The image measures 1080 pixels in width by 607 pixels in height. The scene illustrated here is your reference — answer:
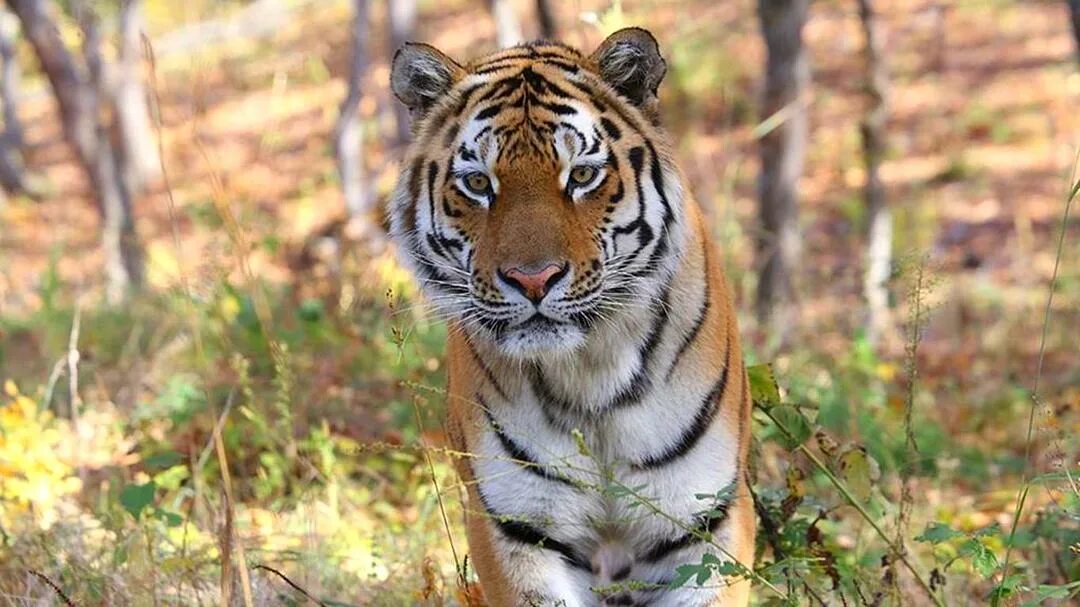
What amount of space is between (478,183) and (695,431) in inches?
28.3

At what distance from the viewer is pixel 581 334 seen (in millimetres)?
2961

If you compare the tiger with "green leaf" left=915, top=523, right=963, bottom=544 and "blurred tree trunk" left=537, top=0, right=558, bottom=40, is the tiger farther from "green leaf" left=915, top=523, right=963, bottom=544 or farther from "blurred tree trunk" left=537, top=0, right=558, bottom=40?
"blurred tree trunk" left=537, top=0, right=558, bottom=40

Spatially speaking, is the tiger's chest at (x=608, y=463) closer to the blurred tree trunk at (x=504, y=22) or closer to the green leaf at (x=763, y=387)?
the green leaf at (x=763, y=387)

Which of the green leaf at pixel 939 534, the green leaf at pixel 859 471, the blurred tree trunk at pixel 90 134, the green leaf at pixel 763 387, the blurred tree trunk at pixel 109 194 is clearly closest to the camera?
the green leaf at pixel 939 534

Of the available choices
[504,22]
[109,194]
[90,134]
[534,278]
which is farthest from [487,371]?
[109,194]

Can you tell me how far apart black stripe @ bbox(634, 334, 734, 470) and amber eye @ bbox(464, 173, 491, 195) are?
2.19 feet

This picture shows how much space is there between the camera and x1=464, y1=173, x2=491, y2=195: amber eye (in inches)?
120

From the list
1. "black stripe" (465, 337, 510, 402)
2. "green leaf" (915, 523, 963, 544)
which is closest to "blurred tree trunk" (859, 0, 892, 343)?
"black stripe" (465, 337, 510, 402)

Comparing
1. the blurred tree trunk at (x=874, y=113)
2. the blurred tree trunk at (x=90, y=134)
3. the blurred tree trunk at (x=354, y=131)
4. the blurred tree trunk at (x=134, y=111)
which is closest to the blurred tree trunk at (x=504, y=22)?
the blurred tree trunk at (x=874, y=113)

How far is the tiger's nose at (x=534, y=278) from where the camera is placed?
2848 mm

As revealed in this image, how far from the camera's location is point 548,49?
337 centimetres

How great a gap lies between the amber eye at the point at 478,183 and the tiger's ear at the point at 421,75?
0.34 metres

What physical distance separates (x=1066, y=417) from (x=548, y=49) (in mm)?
3291

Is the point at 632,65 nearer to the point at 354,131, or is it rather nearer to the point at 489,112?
the point at 489,112
